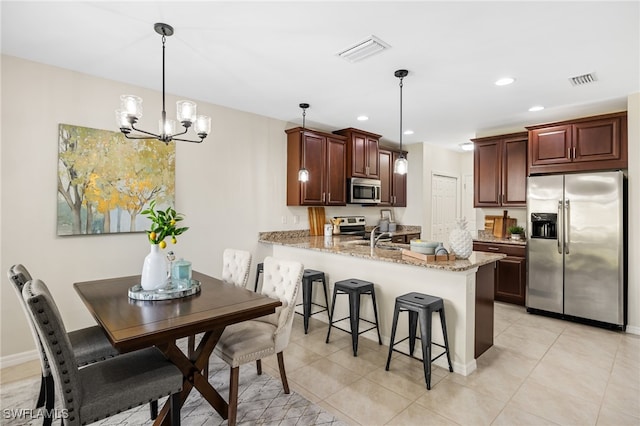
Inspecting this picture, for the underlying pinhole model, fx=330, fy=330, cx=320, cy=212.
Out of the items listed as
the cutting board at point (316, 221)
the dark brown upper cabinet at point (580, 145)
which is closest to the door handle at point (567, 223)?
the dark brown upper cabinet at point (580, 145)

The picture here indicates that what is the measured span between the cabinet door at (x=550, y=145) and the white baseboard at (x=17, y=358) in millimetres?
5936

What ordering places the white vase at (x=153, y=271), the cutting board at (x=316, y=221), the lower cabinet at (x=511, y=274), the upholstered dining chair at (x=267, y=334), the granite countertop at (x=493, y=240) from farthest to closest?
1. the cutting board at (x=316, y=221)
2. the granite countertop at (x=493, y=240)
3. the lower cabinet at (x=511, y=274)
4. the white vase at (x=153, y=271)
5. the upholstered dining chair at (x=267, y=334)

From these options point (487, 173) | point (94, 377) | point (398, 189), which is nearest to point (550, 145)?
point (487, 173)

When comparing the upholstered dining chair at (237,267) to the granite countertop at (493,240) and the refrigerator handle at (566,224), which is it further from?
the refrigerator handle at (566,224)

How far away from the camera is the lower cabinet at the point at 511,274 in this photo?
449 cm

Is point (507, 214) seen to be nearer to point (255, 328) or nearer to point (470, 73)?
point (470, 73)

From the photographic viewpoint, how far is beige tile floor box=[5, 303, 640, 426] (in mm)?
2186

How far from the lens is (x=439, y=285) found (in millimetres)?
2900

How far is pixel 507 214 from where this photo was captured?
518 centimetres

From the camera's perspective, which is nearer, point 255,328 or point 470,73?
point 255,328

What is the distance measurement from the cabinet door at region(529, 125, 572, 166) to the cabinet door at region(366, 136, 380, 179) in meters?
2.23

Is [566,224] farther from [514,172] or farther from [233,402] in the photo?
[233,402]

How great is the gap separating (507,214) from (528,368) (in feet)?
9.65

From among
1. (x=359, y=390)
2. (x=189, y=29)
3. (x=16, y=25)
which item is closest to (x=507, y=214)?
(x=359, y=390)
